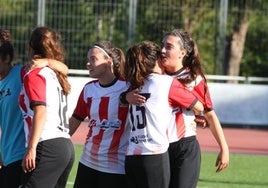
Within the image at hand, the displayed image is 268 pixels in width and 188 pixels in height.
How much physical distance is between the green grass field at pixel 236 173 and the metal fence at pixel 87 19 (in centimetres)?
776

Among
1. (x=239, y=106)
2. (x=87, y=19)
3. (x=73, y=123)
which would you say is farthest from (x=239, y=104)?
(x=73, y=123)

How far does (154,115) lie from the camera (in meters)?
6.31

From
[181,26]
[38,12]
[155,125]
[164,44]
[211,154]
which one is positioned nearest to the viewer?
[155,125]

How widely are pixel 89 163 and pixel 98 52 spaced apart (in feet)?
2.91

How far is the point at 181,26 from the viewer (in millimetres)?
23500

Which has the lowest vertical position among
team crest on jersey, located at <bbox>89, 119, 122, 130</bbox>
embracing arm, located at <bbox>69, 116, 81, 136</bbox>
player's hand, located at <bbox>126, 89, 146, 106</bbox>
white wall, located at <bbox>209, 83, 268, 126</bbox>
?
white wall, located at <bbox>209, 83, 268, 126</bbox>

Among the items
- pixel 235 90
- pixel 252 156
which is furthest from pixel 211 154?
pixel 235 90

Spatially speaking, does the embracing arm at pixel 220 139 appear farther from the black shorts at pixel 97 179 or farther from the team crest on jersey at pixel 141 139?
the black shorts at pixel 97 179

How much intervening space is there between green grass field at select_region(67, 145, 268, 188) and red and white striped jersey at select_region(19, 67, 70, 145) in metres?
4.08

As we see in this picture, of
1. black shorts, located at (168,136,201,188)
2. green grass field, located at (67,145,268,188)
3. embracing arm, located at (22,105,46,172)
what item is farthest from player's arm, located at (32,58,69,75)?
green grass field, located at (67,145,268,188)

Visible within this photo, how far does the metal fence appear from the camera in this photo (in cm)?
2231

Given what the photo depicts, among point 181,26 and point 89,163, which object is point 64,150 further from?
point 181,26

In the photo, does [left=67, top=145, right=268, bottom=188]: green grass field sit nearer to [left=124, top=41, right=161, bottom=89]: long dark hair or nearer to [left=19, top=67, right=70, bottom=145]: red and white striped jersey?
[left=19, top=67, right=70, bottom=145]: red and white striped jersey

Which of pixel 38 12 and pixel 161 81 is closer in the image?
pixel 161 81
